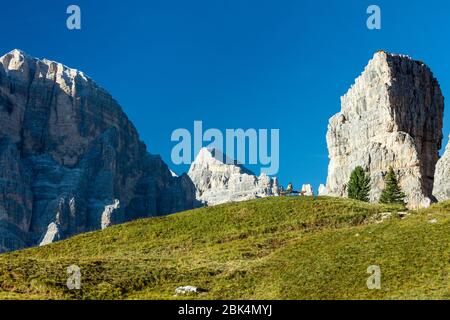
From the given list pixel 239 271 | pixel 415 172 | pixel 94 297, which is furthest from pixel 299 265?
pixel 415 172

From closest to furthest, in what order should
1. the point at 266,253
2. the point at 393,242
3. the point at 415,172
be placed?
the point at 393,242, the point at 266,253, the point at 415,172

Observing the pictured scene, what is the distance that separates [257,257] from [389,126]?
13346 cm

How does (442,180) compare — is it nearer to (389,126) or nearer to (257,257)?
(389,126)

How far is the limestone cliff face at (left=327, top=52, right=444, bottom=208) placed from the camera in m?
166

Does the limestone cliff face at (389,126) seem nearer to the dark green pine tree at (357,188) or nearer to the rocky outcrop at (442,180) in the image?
the rocky outcrop at (442,180)

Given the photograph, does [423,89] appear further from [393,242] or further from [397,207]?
[393,242]

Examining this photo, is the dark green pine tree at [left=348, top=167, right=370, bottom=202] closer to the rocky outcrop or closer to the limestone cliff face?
the rocky outcrop

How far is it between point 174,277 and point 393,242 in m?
17.9

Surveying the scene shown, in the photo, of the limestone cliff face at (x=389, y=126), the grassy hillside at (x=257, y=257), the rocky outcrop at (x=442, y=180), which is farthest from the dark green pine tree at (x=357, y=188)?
the limestone cliff face at (x=389, y=126)

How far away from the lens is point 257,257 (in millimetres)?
51469

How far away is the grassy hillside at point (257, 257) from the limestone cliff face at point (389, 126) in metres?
101

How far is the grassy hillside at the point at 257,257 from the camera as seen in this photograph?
131 ft
